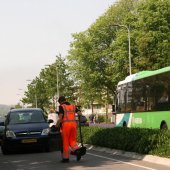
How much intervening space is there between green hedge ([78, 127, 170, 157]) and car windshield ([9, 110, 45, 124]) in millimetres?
2175

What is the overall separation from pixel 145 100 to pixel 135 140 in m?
9.14

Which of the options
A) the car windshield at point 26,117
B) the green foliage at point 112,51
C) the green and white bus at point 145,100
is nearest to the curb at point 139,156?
the car windshield at point 26,117

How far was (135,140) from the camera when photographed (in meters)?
16.7

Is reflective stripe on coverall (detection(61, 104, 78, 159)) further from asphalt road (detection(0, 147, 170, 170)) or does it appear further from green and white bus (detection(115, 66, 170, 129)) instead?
green and white bus (detection(115, 66, 170, 129))

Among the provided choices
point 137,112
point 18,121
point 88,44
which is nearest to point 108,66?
point 88,44

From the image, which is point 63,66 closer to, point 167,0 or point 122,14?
point 122,14

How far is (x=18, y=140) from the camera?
1956 centimetres

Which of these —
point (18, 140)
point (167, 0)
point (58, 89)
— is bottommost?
point (18, 140)

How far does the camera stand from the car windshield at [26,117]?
20.9 m

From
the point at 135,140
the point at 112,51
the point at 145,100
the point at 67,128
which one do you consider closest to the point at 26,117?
the point at 135,140

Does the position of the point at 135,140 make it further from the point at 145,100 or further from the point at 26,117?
the point at 145,100

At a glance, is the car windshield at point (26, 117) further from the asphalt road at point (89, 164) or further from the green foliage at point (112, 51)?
the green foliage at point (112, 51)

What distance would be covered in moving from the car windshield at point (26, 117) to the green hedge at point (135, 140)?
2.18 metres

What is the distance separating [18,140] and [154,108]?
7.17 meters
